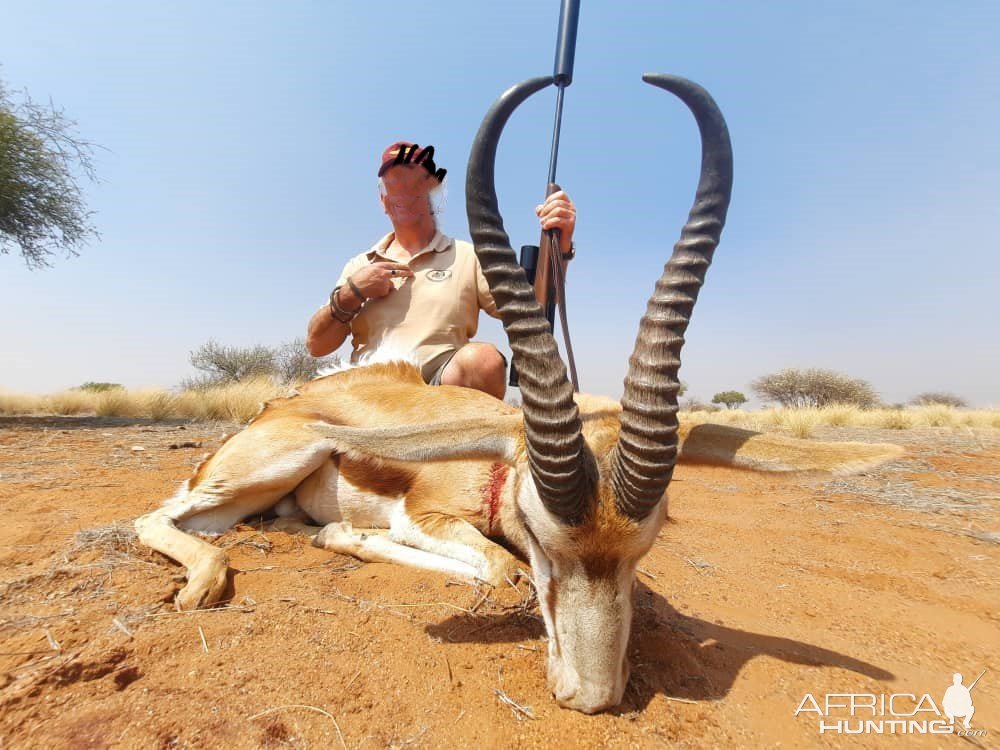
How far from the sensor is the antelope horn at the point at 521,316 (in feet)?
6.64

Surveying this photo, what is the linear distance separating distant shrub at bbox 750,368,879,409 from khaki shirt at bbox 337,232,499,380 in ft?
94.3

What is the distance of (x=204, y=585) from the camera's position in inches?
92.3

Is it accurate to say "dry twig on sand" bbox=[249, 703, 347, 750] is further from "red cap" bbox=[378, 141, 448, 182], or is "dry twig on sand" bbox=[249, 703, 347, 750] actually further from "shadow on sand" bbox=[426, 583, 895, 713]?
"red cap" bbox=[378, 141, 448, 182]

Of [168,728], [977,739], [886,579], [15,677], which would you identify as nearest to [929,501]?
[886,579]

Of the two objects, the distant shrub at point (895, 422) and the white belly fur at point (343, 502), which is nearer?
the white belly fur at point (343, 502)

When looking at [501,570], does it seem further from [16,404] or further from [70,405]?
[16,404]

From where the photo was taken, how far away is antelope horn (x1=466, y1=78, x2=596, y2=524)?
2.02 meters

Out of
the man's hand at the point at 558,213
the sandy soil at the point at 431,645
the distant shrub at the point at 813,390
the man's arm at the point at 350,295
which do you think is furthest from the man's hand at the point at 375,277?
the distant shrub at the point at 813,390

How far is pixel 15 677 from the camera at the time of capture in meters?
1.65

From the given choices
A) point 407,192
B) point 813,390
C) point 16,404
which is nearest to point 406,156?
point 407,192

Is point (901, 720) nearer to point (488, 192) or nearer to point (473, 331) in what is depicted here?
point (488, 192)

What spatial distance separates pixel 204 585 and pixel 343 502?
4.25 ft

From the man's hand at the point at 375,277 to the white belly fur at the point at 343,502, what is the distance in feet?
5.58

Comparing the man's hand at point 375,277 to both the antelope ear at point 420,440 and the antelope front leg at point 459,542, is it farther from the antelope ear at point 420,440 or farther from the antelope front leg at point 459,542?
the antelope ear at point 420,440
